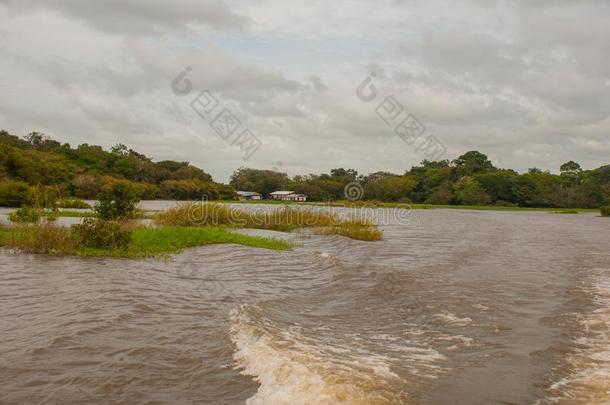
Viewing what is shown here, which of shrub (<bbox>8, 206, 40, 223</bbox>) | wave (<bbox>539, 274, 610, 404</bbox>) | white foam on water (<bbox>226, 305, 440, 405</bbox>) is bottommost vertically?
wave (<bbox>539, 274, 610, 404</bbox>)

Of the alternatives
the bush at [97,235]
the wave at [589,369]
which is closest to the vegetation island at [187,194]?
the bush at [97,235]

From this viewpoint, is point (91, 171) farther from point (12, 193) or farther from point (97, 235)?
point (97, 235)

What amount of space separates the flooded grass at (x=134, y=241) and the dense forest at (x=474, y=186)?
8000cm

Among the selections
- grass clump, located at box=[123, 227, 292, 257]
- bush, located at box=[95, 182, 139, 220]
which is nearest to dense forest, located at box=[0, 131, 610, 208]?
bush, located at box=[95, 182, 139, 220]

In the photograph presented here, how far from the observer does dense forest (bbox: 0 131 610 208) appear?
72.6 m

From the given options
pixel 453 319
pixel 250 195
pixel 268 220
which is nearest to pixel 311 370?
pixel 453 319

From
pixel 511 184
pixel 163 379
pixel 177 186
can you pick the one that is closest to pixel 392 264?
pixel 163 379

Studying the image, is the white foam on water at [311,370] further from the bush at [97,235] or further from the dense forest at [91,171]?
the dense forest at [91,171]

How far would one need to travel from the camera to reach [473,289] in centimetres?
1277

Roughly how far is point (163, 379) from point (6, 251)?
1391 cm

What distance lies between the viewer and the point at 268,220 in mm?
34406

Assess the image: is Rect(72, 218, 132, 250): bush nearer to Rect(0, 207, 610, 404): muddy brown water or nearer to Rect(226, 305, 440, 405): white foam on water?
Rect(0, 207, 610, 404): muddy brown water

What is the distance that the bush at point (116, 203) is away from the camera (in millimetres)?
24562

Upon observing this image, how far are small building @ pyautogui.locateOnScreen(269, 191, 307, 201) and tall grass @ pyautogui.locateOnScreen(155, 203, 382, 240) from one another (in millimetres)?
83351
